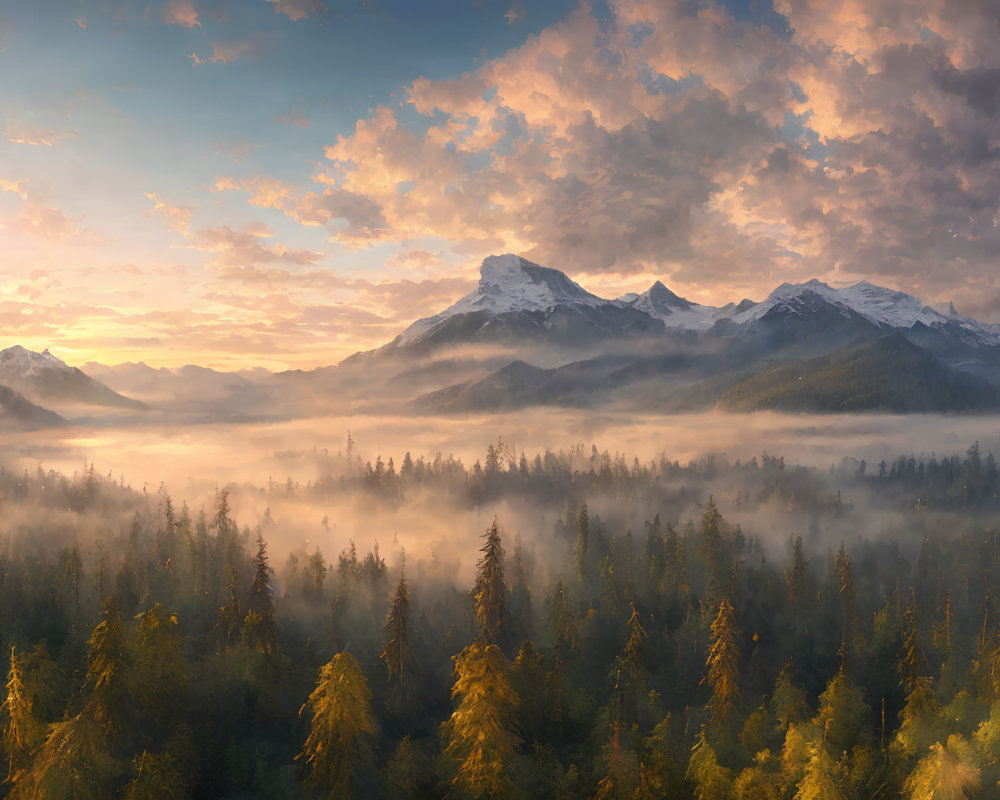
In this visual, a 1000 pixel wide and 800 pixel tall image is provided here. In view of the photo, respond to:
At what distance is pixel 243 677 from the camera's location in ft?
365

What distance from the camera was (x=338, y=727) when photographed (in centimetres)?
8281

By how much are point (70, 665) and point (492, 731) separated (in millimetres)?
90434

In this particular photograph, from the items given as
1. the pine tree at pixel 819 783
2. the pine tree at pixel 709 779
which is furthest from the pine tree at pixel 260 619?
the pine tree at pixel 819 783

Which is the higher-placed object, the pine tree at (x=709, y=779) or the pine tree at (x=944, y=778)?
the pine tree at (x=944, y=778)

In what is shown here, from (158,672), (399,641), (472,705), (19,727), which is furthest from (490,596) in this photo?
(19,727)

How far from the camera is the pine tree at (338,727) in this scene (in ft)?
270

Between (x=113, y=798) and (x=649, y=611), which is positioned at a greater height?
(x=113, y=798)

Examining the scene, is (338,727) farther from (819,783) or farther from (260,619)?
(819,783)

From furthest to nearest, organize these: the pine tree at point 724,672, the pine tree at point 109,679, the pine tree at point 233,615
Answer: the pine tree at point 233,615
the pine tree at point 724,672
the pine tree at point 109,679

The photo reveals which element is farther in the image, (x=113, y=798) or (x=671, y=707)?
(x=671, y=707)

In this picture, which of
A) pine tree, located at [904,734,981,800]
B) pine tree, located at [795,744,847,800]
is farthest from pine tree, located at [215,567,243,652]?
pine tree, located at [904,734,981,800]

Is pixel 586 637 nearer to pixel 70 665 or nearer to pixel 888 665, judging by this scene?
pixel 888 665

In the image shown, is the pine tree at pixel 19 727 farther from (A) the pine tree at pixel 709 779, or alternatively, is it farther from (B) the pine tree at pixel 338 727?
(A) the pine tree at pixel 709 779

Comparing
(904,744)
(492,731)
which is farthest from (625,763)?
(904,744)
